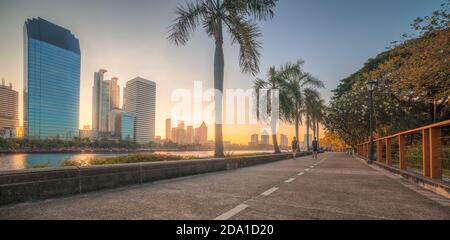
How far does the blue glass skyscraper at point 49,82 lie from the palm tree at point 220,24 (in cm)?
12259

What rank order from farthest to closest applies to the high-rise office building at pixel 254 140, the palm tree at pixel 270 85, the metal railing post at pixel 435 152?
the high-rise office building at pixel 254 140, the palm tree at pixel 270 85, the metal railing post at pixel 435 152

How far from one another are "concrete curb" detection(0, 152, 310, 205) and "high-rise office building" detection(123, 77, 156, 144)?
157 meters

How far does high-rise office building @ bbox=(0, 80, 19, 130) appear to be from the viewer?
500 feet

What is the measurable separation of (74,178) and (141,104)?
164915 millimetres

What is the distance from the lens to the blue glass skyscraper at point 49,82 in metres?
109

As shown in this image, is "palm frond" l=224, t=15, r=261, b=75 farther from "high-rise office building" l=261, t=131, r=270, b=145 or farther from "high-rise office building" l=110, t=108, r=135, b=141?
"high-rise office building" l=110, t=108, r=135, b=141

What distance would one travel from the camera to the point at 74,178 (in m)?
5.09

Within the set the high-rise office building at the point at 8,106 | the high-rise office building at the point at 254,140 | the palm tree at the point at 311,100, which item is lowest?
the high-rise office building at the point at 254,140

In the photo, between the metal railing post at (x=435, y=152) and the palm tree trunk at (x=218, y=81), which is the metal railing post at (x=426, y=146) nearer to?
the metal railing post at (x=435, y=152)

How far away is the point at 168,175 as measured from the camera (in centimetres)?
789

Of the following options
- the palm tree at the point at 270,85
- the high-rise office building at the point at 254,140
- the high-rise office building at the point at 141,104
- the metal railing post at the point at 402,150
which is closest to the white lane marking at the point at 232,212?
the metal railing post at the point at 402,150

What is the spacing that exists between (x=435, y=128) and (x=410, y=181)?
2.23 m
